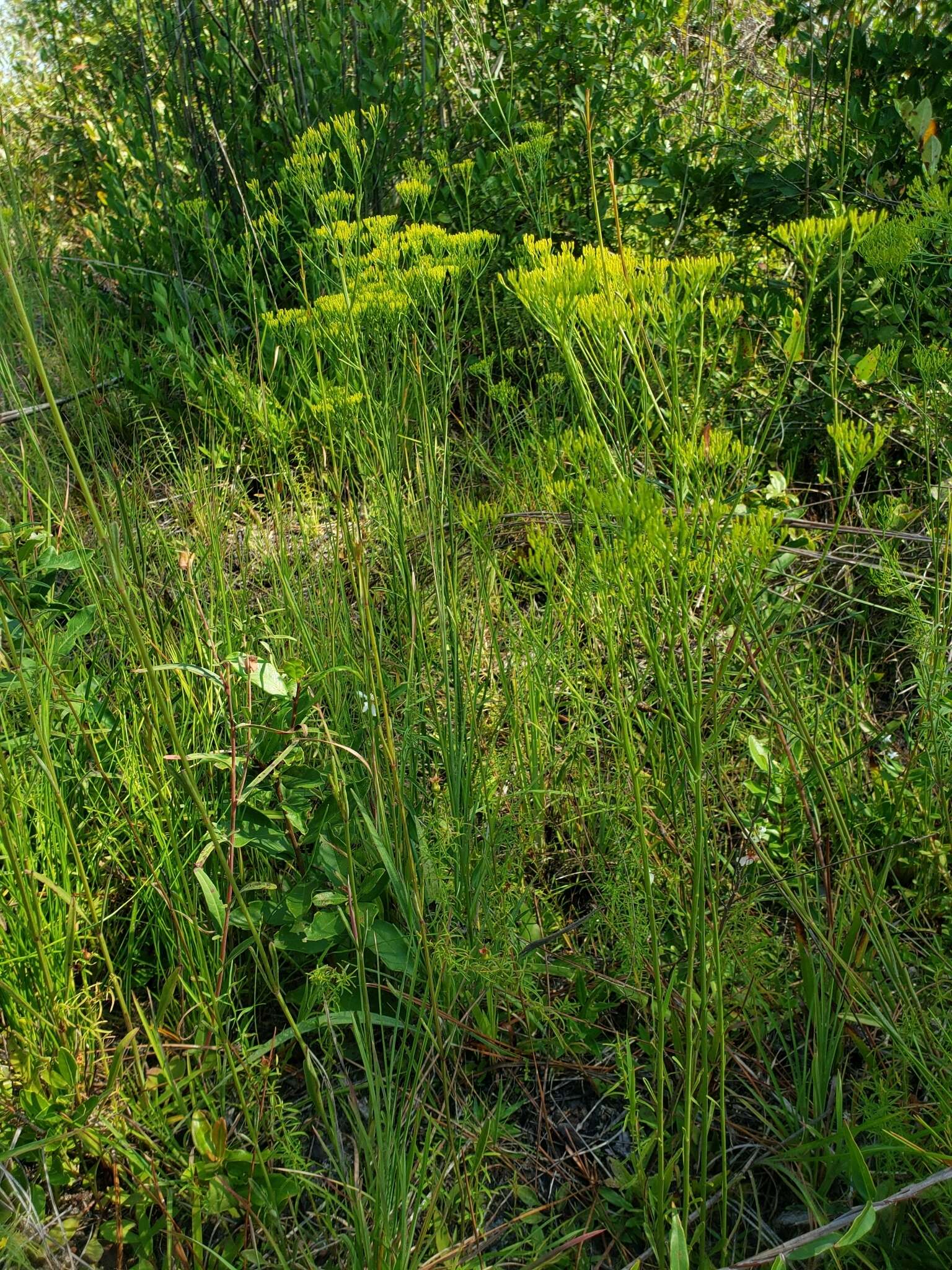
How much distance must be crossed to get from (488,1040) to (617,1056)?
0.19 metres

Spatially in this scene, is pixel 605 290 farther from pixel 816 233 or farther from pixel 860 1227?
pixel 860 1227

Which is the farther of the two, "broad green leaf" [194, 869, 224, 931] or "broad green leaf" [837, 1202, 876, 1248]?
"broad green leaf" [194, 869, 224, 931]

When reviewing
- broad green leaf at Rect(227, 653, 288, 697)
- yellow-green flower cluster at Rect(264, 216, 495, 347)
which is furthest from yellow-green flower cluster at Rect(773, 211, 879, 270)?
broad green leaf at Rect(227, 653, 288, 697)

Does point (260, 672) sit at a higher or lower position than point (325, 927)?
higher

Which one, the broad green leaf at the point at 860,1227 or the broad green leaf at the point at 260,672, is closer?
the broad green leaf at the point at 860,1227

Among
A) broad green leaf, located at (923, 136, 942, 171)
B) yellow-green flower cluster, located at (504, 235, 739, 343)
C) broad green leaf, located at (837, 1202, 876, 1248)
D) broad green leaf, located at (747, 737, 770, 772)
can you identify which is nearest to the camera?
broad green leaf, located at (837, 1202, 876, 1248)

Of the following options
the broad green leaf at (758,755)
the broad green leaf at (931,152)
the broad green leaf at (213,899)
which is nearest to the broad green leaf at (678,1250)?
the broad green leaf at (213,899)

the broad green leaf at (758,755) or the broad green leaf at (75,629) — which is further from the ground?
the broad green leaf at (75,629)

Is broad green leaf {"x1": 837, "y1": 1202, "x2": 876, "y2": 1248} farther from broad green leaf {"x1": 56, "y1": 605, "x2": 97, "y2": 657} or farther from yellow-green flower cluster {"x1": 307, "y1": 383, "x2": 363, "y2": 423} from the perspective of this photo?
broad green leaf {"x1": 56, "y1": 605, "x2": 97, "y2": 657}

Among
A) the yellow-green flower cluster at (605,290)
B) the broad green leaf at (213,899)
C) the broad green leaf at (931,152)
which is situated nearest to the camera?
the yellow-green flower cluster at (605,290)

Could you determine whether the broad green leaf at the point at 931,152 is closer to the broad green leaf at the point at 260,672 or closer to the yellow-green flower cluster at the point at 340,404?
the yellow-green flower cluster at the point at 340,404

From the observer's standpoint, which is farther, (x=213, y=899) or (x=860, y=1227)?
(x=213, y=899)

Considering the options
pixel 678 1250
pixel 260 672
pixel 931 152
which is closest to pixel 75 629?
pixel 260 672

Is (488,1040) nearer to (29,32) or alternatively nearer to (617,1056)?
(617,1056)
